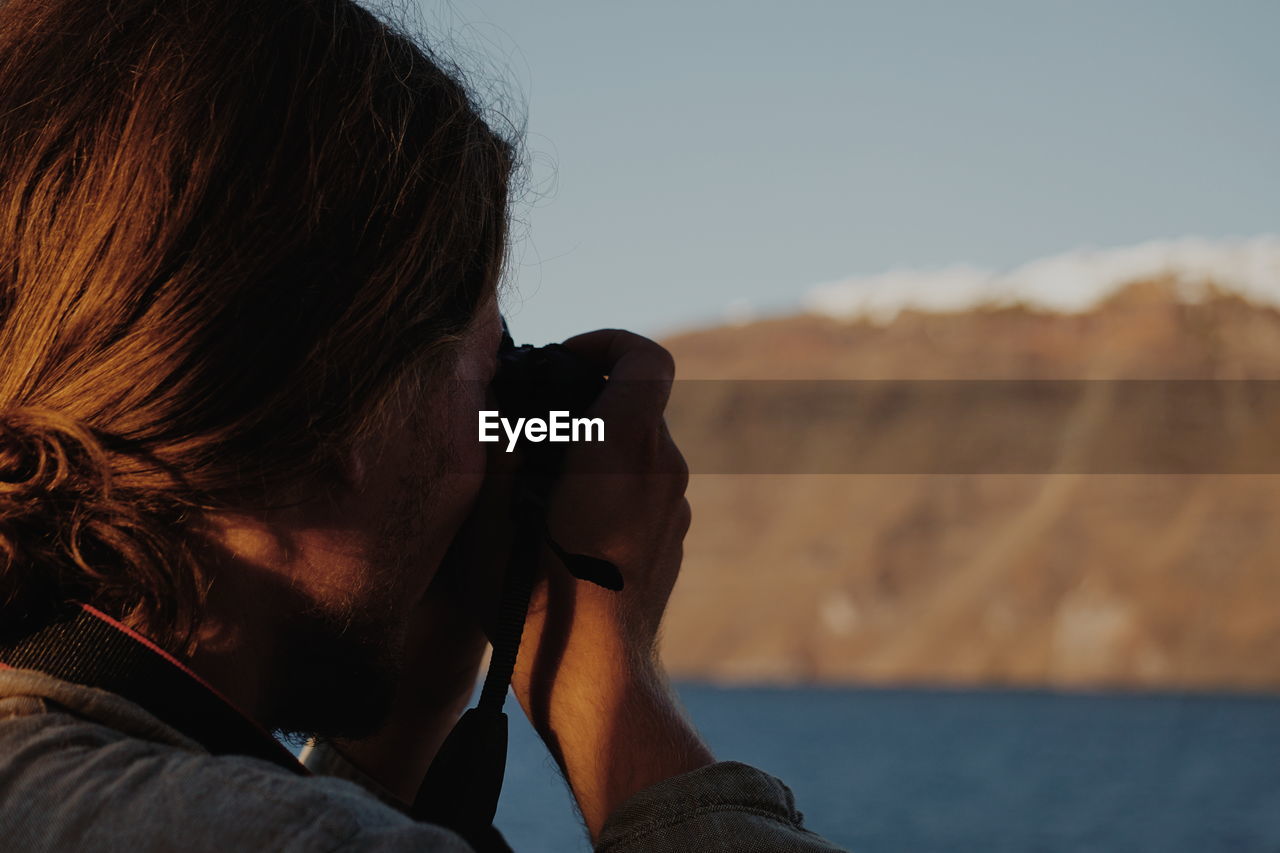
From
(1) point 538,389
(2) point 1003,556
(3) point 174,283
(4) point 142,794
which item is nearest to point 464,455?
(1) point 538,389

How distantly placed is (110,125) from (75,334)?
0.44 feet

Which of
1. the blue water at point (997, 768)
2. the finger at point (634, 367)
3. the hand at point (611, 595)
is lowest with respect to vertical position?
the blue water at point (997, 768)

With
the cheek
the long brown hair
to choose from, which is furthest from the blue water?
the long brown hair

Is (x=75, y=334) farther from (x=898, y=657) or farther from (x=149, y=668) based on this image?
(x=898, y=657)

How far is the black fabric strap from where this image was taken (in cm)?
66

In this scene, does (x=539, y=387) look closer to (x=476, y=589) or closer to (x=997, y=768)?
(x=476, y=589)

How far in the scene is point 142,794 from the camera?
1.84 feet

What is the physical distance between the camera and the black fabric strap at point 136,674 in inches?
26.0

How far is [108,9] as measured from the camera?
835 mm

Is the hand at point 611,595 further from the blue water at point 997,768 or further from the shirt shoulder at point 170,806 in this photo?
the blue water at point 997,768

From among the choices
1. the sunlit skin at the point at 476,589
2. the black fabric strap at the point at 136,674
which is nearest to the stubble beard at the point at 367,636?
the sunlit skin at the point at 476,589

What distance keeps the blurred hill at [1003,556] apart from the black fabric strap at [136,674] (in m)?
47.9

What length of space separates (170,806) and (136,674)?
0.42ft

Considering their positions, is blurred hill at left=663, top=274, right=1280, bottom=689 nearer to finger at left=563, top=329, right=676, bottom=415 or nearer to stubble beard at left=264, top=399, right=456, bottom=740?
finger at left=563, top=329, right=676, bottom=415
